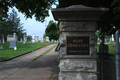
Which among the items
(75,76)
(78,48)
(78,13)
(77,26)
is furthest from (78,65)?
(78,13)

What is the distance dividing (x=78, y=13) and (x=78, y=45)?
0.95 metres

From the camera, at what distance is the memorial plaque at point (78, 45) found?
4176mm

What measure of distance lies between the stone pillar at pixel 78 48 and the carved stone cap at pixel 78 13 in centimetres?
4

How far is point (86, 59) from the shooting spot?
13.9 ft

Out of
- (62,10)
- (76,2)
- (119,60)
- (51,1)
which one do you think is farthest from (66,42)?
(51,1)

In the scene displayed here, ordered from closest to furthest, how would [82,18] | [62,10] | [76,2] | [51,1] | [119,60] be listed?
1. [119,60]
2. [62,10]
3. [82,18]
4. [76,2]
5. [51,1]

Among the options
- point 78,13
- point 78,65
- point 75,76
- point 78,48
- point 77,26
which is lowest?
point 75,76

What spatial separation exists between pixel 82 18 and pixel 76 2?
4042 millimetres

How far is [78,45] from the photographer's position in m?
4.19

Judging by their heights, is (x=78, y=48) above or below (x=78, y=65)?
above

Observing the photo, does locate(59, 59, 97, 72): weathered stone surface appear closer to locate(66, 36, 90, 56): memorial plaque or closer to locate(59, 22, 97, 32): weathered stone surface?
locate(66, 36, 90, 56): memorial plaque

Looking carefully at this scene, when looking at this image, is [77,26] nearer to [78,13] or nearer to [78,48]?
[78,13]

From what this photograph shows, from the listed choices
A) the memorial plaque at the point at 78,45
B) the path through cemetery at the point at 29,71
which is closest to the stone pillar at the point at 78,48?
the memorial plaque at the point at 78,45

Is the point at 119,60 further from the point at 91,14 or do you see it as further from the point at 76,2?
the point at 76,2
